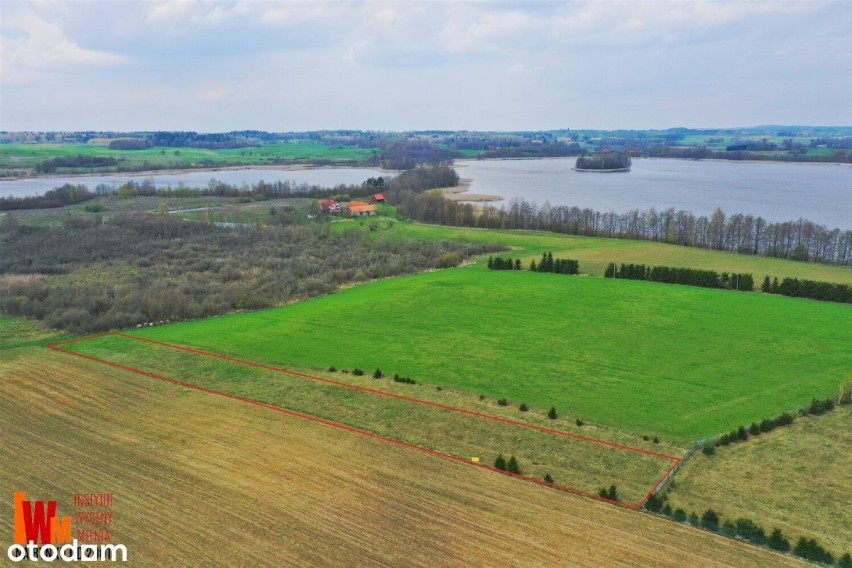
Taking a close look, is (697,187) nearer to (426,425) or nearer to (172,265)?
(172,265)

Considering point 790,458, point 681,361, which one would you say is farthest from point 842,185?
point 790,458

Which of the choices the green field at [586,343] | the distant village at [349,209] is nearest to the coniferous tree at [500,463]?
the green field at [586,343]

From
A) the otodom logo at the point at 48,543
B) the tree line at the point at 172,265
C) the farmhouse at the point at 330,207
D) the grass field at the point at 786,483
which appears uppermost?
the farmhouse at the point at 330,207

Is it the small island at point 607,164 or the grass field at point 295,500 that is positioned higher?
the small island at point 607,164

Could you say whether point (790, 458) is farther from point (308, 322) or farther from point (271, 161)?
point (271, 161)

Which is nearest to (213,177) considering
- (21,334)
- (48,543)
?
(21,334)

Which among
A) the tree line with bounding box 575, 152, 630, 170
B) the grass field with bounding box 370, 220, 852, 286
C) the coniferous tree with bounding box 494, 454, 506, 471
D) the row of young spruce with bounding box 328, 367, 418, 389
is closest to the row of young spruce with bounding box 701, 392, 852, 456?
the coniferous tree with bounding box 494, 454, 506, 471

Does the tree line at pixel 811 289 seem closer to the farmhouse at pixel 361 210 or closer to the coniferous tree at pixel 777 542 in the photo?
the coniferous tree at pixel 777 542
